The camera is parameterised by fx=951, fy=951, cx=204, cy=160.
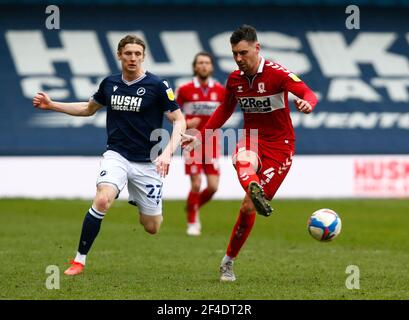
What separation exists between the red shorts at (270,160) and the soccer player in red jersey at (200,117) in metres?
5.87

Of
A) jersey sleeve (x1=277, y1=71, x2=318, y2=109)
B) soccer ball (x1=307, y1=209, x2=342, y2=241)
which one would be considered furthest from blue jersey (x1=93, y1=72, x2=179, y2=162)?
soccer ball (x1=307, y1=209, x2=342, y2=241)

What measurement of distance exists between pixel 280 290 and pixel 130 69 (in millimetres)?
2997

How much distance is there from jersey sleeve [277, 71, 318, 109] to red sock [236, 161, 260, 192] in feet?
3.03

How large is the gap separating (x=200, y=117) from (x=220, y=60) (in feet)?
38.3

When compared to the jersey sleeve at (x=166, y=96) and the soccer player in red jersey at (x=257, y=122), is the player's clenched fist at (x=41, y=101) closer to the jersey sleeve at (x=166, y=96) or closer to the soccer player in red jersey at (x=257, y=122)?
the jersey sleeve at (x=166, y=96)

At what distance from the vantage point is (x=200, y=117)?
16969 mm

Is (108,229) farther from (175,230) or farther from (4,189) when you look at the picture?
(4,189)

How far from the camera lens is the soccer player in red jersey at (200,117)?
54.4 feet

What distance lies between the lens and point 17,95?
89.8 ft

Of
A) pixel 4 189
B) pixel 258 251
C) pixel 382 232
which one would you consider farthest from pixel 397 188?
pixel 258 251

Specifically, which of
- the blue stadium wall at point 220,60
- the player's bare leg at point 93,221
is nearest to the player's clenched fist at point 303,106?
the player's bare leg at point 93,221

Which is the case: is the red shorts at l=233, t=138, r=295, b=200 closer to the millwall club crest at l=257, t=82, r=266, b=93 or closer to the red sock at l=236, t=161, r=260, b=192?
the red sock at l=236, t=161, r=260, b=192

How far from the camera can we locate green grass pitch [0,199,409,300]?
9391mm

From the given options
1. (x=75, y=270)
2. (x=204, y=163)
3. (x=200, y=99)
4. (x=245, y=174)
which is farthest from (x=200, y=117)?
(x=75, y=270)
